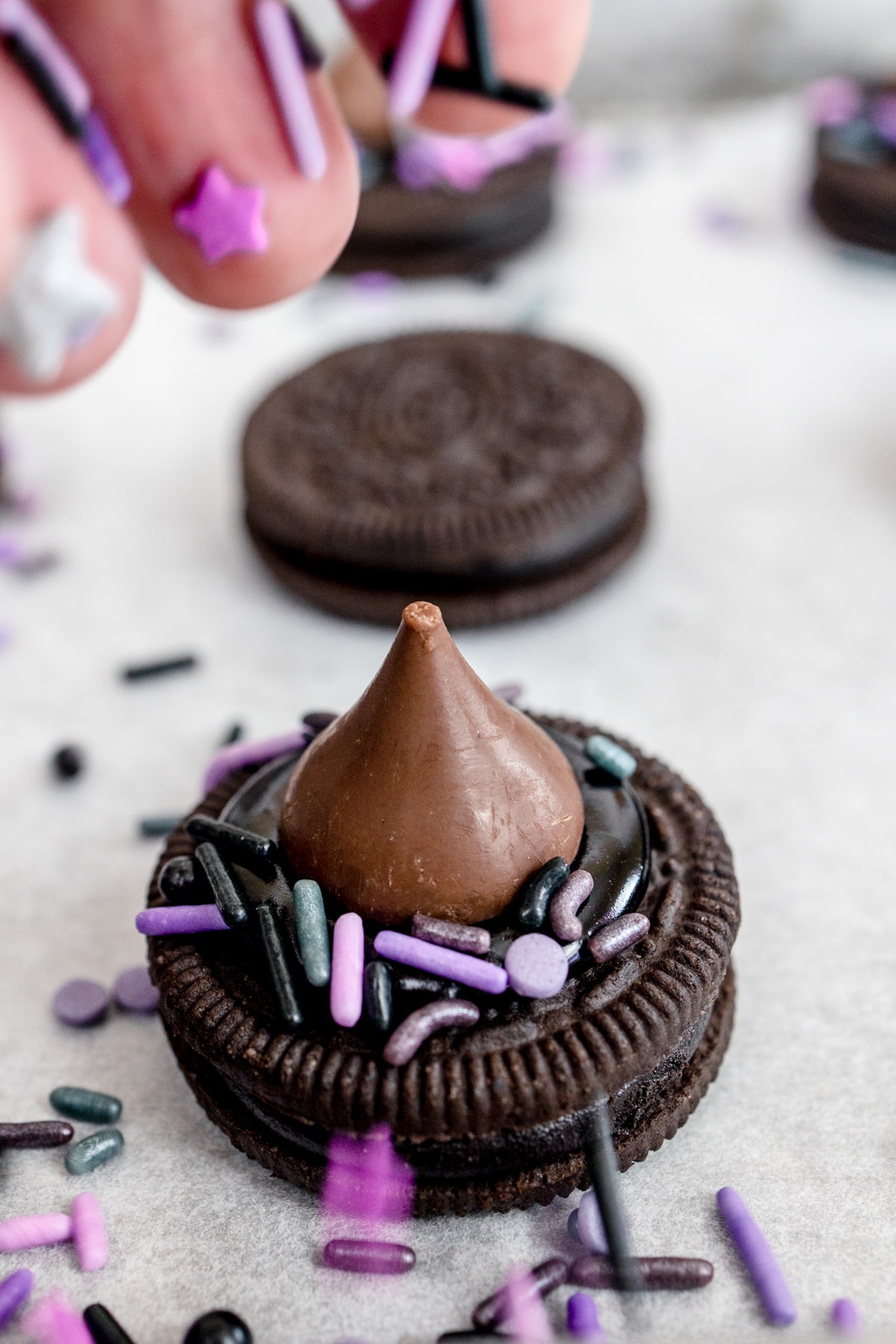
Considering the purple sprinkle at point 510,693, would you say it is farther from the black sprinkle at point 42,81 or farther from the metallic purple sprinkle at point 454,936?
the black sprinkle at point 42,81

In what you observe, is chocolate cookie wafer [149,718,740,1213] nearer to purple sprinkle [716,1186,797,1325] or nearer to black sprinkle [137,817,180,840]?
purple sprinkle [716,1186,797,1325]

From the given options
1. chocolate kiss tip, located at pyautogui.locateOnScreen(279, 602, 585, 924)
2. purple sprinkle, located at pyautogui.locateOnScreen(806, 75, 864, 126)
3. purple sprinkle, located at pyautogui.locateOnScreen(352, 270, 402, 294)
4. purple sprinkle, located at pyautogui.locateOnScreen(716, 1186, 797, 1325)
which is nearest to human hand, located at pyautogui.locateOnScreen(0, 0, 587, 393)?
chocolate kiss tip, located at pyautogui.locateOnScreen(279, 602, 585, 924)

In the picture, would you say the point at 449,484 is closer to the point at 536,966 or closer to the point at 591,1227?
the point at 536,966

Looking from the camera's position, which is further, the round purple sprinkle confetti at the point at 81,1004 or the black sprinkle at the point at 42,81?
the round purple sprinkle confetti at the point at 81,1004

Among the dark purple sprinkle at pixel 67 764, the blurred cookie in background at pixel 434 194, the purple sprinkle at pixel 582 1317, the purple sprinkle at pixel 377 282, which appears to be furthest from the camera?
the purple sprinkle at pixel 377 282

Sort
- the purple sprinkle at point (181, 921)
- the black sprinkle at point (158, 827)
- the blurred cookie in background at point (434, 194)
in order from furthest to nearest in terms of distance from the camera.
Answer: the blurred cookie in background at point (434, 194) < the black sprinkle at point (158, 827) < the purple sprinkle at point (181, 921)

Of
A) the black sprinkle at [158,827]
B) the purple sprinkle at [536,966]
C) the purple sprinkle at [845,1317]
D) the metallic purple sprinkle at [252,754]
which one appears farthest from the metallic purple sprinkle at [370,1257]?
the black sprinkle at [158,827]

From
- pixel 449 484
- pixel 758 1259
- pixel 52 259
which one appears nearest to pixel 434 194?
pixel 449 484
